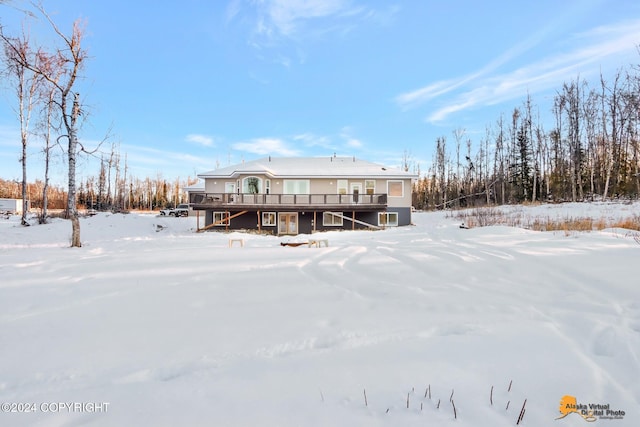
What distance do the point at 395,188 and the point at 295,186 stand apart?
7901 millimetres

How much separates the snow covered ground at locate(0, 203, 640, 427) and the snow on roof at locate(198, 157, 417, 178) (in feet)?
54.3

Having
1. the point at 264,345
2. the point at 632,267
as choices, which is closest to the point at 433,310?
the point at 264,345

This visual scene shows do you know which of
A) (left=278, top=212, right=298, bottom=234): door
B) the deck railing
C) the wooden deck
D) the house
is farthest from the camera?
(left=278, top=212, right=298, bottom=234): door

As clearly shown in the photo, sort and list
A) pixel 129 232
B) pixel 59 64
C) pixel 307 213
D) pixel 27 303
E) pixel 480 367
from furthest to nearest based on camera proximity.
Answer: pixel 307 213 < pixel 129 232 < pixel 59 64 < pixel 27 303 < pixel 480 367

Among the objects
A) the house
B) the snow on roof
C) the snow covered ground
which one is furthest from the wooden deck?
the snow covered ground

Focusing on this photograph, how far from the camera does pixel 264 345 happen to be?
2.98 meters

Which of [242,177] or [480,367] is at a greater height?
[242,177]

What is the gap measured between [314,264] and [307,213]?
14998mm

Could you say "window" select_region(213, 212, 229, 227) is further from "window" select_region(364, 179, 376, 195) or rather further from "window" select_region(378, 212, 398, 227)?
"window" select_region(378, 212, 398, 227)

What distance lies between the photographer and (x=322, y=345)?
299 centimetres

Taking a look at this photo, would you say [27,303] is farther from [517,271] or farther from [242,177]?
[242,177]

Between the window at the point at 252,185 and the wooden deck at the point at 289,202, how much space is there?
142 cm

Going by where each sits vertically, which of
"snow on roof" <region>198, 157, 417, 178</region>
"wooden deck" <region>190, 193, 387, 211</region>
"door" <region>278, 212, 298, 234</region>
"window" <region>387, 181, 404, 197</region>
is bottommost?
"door" <region>278, 212, 298, 234</region>

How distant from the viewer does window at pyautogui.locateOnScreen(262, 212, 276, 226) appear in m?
22.0
